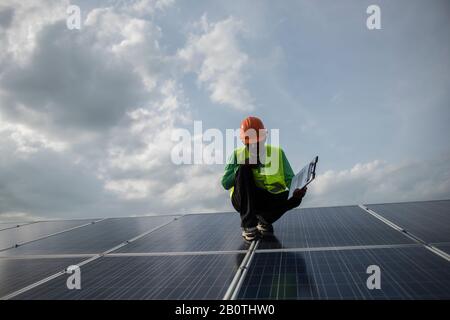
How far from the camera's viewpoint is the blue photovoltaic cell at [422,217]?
4358 millimetres

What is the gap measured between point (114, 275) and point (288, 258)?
2.17 m

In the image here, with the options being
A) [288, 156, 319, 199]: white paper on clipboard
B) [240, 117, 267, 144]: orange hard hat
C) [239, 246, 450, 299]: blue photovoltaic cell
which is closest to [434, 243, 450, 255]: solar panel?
[239, 246, 450, 299]: blue photovoltaic cell

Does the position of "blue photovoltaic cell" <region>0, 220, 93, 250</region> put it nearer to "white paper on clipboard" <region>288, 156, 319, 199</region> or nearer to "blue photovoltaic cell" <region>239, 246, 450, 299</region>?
"blue photovoltaic cell" <region>239, 246, 450, 299</region>

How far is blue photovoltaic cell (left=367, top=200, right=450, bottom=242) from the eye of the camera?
436cm

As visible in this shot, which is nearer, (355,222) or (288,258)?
(288,258)

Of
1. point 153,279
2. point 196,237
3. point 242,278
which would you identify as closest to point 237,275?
point 242,278

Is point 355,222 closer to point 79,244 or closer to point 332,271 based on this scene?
point 332,271

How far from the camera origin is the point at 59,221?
9344mm

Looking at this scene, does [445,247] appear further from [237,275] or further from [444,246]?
[237,275]

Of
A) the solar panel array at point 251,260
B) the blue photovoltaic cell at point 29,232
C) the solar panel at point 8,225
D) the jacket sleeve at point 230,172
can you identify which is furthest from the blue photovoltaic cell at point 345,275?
the solar panel at point 8,225
